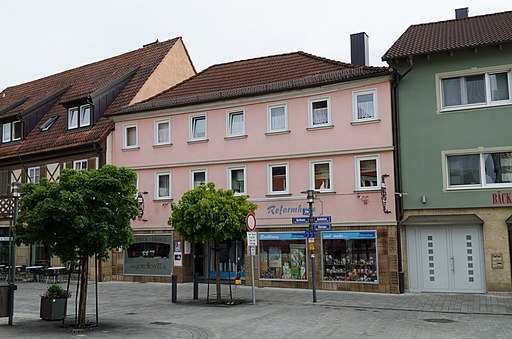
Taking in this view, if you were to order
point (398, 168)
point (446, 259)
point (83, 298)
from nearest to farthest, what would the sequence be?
1. point (83, 298)
2. point (446, 259)
3. point (398, 168)

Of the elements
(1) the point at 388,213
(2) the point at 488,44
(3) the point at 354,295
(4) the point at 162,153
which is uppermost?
(2) the point at 488,44

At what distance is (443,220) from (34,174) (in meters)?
21.0

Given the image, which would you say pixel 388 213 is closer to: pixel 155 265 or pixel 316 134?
pixel 316 134

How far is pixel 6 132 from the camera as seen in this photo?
3391 centimetres

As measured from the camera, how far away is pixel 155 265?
86.5 ft

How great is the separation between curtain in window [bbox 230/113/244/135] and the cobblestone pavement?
278 inches

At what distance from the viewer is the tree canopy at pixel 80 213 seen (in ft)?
43.3

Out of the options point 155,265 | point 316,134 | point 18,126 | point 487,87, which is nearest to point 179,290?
point 155,265

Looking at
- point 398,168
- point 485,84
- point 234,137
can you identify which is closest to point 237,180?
point 234,137

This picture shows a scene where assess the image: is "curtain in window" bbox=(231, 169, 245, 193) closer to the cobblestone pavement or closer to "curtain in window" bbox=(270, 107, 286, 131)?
"curtain in window" bbox=(270, 107, 286, 131)

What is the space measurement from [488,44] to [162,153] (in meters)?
14.6

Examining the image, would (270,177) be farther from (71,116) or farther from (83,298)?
(71,116)

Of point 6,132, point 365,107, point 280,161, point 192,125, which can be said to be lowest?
point 280,161

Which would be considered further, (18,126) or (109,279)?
(18,126)
